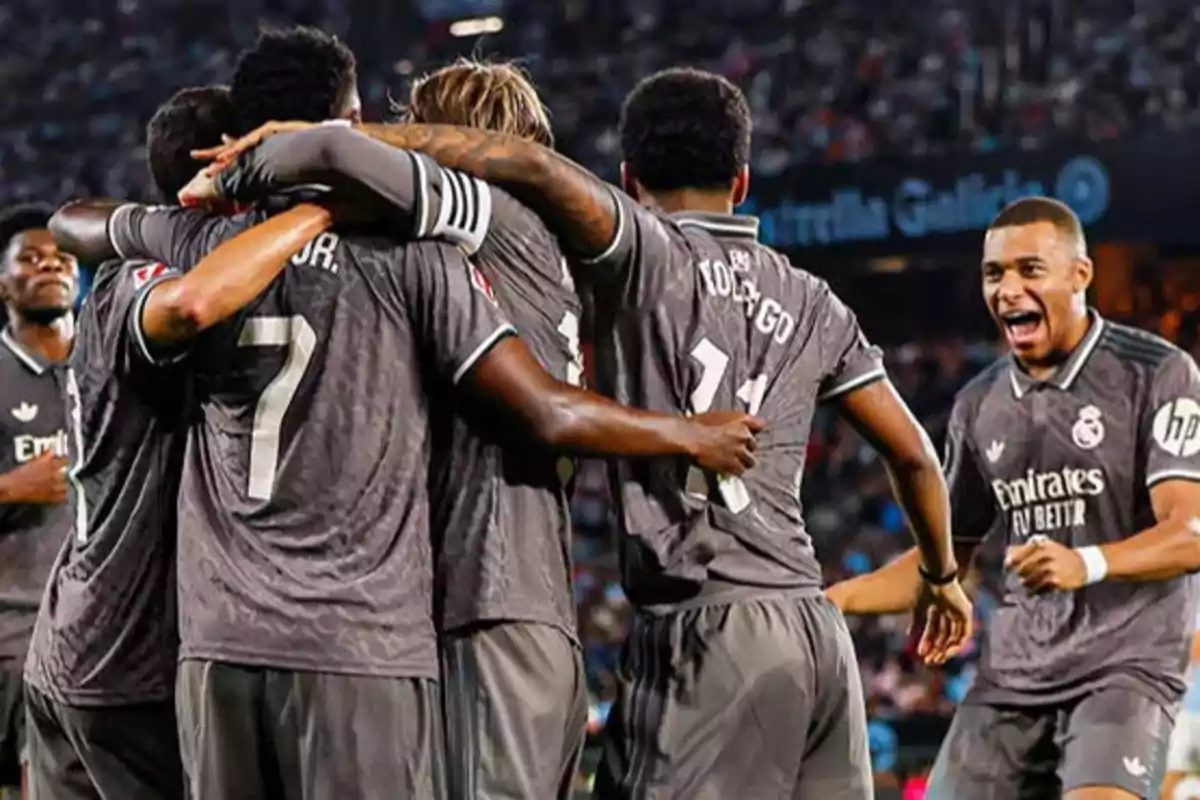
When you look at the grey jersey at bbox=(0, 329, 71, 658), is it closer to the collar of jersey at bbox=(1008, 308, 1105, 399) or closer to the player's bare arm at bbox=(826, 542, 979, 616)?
the player's bare arm at bbox=(826, 542, 979, 616)

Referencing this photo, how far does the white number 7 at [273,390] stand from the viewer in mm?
3891

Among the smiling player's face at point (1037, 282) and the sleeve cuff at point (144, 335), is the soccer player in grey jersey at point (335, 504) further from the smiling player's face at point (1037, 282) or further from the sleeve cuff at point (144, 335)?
the smiling player's face at point (1037, 282)

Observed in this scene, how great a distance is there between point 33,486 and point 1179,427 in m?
3.58

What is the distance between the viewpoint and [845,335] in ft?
15.1

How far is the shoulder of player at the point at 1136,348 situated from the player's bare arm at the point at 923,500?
1.14m

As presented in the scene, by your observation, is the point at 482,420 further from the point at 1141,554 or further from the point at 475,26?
the point at 475,26

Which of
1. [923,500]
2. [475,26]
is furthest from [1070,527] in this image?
[475,26]

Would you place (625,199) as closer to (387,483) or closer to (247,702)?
(387,483)

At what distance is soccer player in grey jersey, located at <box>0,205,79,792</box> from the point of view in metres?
6.89

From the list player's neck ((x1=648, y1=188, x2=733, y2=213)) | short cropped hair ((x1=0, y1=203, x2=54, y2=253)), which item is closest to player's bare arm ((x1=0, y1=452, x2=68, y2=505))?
short cropped hair ((x1=0, y1=203, x2=54, y2=253))

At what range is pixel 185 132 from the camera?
464 centimetres

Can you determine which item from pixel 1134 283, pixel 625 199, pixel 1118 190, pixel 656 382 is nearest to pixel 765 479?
pixel 656 382

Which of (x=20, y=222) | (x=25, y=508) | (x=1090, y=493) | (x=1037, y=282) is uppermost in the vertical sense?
(x=20, y=222)

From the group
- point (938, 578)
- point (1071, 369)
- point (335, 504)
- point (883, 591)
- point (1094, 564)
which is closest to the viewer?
point (335, 504)
